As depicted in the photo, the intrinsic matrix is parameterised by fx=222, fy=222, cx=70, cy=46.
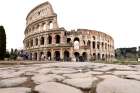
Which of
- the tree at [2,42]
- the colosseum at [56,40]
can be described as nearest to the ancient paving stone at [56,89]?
the tree at [2,42]

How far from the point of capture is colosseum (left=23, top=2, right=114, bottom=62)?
4178 centimetres

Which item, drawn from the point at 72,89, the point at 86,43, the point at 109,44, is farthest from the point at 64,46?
the point at 72,89

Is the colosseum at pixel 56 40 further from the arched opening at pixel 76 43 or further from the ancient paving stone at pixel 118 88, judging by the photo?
the ancient paving stone at pixel 118 88

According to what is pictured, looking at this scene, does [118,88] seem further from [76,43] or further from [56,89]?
[76,43]

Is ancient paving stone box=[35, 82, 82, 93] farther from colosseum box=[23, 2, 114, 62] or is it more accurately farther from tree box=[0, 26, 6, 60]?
colosseum box=[23, 2, 114, 62]

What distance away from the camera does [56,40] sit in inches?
1731

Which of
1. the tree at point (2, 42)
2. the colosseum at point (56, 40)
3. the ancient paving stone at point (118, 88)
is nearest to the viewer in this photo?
the ancient paving stone at point (118, 88)

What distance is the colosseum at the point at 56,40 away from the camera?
41781mm

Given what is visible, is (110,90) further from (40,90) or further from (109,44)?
(109,44)

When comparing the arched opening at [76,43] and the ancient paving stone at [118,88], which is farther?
the arched opening at [76,43]

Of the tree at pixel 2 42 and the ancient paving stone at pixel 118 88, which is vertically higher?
the tree at pixel 2 42

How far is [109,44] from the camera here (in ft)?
182

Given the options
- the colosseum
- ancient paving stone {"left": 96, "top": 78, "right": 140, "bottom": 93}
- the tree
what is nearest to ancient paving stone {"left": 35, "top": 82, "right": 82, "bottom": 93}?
ancient paving stone {"left": 96, "top": 78, "right": 140, "bottom": 93}

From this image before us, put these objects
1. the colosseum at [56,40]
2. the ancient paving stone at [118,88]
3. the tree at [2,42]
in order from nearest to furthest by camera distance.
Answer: the ancient paving stone at [118,88] < the tree at [2,42] < the colosseum at [56,40]
